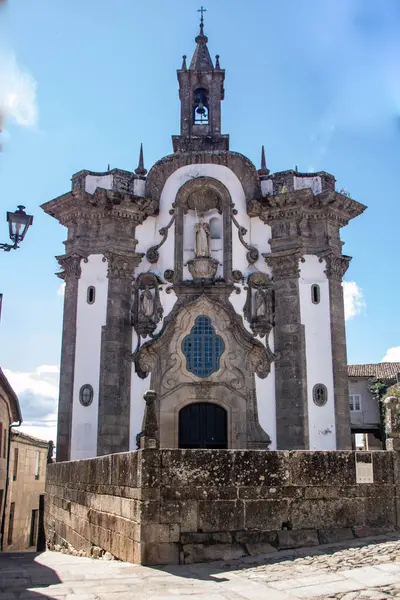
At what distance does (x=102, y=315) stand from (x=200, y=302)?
289 cm

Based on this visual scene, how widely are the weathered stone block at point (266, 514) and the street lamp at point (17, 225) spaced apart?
4.78 meters

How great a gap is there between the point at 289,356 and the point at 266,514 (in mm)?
10213

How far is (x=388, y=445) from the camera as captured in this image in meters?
9.46

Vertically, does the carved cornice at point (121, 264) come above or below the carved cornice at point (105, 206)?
below

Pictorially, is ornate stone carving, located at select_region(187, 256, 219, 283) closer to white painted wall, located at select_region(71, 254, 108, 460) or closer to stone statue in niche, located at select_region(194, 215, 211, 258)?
stone statue in niche, located at select_region(194, 215, 211, 258)

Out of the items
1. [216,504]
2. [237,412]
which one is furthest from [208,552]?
[237,412]

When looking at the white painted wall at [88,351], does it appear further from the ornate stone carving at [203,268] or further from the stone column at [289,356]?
the stone column at [289,356]

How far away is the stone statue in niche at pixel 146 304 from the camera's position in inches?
723

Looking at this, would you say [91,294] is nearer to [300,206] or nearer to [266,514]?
[300,206]

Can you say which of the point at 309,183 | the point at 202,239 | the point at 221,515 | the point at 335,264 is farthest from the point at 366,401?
the point at 221,515

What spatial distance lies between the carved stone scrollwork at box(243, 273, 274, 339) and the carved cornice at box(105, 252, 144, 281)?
3.51m

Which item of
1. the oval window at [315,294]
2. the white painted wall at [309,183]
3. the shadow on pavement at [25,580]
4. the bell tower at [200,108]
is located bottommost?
the shadow on pavement at [25,580]

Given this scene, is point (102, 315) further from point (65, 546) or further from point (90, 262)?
point (65, 546)

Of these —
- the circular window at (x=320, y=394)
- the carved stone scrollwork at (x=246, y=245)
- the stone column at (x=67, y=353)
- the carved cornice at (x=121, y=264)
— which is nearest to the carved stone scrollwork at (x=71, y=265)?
the stone column at (x=67, y=353)
